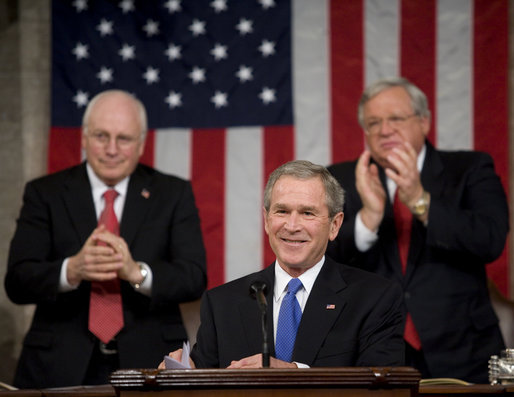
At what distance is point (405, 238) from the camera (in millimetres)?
4008

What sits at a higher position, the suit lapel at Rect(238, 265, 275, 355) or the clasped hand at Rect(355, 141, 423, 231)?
the clasped hand at Rect(355, 141, 423, 231)

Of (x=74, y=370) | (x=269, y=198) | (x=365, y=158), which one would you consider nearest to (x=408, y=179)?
(x=365, y=158)

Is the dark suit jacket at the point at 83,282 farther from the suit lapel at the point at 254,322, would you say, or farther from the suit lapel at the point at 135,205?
the suit lapel at the point at 254,322

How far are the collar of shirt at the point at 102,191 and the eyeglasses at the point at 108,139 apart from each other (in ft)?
0.50

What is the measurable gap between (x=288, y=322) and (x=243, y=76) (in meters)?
2.66

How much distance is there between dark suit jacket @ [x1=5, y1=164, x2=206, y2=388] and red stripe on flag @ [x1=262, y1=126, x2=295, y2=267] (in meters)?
1.20

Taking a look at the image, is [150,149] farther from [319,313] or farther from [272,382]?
[272,382]

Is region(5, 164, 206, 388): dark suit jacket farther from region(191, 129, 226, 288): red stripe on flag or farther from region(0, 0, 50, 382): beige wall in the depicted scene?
region(0, 0, 50, 382): beige wall

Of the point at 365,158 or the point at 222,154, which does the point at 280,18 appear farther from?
the point at 365,158

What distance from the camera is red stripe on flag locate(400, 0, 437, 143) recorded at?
510 centimetres

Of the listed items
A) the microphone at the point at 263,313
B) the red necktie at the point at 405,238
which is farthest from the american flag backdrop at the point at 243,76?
the microphone at the point at 263,313

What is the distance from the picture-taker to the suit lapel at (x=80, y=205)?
154 inches

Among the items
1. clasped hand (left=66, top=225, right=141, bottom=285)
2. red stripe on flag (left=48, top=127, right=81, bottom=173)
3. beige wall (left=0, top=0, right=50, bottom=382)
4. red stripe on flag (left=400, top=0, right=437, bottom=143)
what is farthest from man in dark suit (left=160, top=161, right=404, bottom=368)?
beige wall (left=0, top=0, right=50, bottom=382)

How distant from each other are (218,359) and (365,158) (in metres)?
1.53
